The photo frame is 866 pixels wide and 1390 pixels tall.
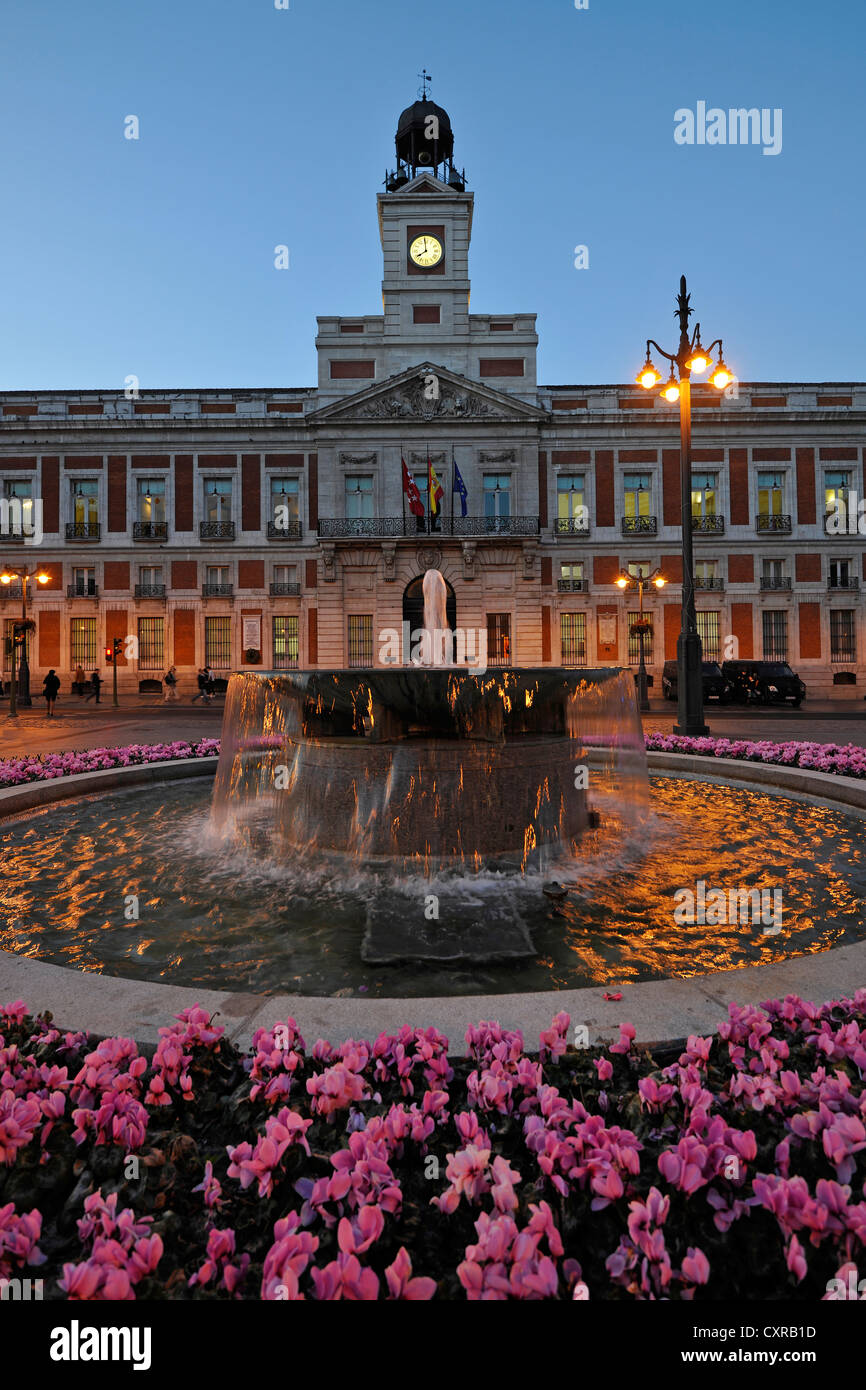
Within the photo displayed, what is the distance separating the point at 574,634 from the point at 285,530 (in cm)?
1399

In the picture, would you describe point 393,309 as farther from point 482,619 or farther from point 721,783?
point 721,783

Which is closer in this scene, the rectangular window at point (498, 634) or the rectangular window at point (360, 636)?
the rectangular window at point (498, 634)

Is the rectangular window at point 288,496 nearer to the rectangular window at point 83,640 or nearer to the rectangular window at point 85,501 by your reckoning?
the rectangular window at point 85,501

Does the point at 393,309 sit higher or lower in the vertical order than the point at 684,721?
higher

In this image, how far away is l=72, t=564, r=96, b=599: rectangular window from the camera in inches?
1215

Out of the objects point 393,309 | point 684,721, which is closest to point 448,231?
point 393,309

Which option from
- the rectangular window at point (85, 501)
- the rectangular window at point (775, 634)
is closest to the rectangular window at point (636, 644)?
the rectangular window at point (775, 634)

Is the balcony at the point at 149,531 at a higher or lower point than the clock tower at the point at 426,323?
lower

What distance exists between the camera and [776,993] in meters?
2.36

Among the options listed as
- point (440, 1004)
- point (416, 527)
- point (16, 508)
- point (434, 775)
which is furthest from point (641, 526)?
point (440, 1004)

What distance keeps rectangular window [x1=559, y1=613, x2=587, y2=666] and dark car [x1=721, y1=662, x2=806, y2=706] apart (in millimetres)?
6650

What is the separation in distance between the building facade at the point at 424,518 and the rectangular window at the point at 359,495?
68mm

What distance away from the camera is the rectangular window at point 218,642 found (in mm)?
30531

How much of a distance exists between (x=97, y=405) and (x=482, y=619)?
20.7 meters
